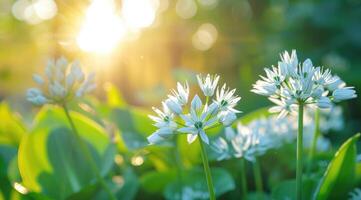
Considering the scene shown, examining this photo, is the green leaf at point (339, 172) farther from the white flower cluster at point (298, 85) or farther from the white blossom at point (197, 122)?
the white blossom at point (197, 122)

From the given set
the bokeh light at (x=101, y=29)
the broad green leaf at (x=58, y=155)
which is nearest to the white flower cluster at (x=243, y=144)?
the broad green leaf at (x=58, y=155)

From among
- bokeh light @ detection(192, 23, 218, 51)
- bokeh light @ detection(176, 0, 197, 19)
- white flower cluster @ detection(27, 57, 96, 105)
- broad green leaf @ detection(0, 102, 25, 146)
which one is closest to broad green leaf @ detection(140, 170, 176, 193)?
white flower cluster @ detection(27, 57, 96, 105)

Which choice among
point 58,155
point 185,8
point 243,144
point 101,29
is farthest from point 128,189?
point 185,8

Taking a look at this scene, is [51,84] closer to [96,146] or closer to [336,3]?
[96,146]

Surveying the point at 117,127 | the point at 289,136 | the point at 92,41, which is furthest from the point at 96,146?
the point at 92,41

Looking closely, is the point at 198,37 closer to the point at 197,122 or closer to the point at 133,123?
the point at 133,123
